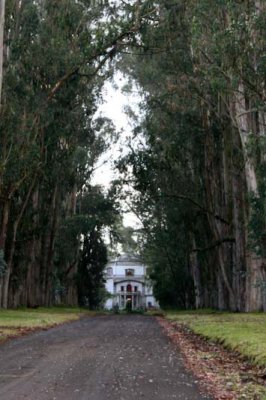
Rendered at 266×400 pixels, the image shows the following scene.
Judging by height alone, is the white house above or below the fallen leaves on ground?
above

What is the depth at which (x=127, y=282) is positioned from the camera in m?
94.4

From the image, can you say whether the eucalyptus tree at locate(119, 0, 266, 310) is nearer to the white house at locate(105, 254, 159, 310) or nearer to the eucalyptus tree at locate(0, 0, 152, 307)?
the eucalyptus tree at locate(0, 0, 152, 307)

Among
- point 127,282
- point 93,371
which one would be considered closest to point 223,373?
point 93,371

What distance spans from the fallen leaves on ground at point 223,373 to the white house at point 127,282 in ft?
263

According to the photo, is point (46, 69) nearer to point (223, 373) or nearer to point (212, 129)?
point (212, 129)

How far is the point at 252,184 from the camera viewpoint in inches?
927

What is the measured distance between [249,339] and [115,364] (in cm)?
359

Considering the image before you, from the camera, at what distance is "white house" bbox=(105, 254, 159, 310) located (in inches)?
3654

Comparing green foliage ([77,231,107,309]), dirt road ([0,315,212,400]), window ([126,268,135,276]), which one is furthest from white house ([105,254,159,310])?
dirt road ([0,315,212,400])

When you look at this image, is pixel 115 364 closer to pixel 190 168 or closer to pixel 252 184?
pixel 252 184

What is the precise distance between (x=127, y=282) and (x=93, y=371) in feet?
283

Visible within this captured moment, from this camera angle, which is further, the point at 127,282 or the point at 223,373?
the point at 127,282

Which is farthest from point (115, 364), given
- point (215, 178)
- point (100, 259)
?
point (100, 259)

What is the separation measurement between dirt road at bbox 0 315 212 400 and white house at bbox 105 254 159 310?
261 feet
